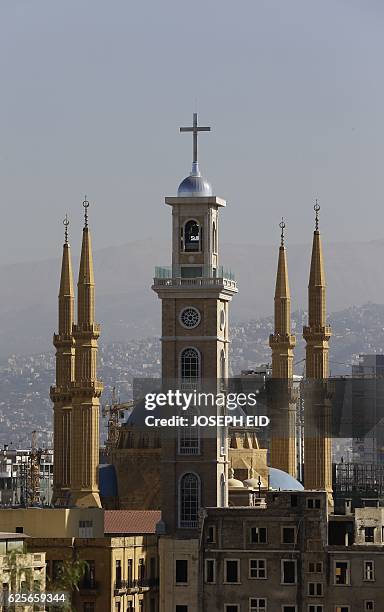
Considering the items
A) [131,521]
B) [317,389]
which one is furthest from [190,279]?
[317,389]

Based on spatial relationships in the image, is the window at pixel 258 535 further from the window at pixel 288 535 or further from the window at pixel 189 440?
the window at pixel 189 440

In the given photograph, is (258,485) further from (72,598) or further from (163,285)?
(72,598)

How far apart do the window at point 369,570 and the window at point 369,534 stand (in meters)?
4.19

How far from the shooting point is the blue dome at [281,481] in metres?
158

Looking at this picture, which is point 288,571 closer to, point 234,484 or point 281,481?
point 234,484

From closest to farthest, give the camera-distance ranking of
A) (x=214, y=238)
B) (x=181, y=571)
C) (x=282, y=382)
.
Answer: (x=181, y=571), (x=214, y=238), (x=282, y=382)

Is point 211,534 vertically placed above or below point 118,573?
above

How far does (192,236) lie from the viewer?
138 metres

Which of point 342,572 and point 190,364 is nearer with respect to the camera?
point 342,572

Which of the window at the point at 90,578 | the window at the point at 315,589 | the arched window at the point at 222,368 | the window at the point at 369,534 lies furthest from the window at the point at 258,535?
the arched window at the point at 222,368

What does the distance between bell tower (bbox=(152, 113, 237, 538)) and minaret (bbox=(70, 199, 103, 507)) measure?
73.7 feet

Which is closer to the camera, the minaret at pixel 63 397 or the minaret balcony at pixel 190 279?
the minaret balcony at pixel 190 279

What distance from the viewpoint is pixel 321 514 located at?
11844 cm

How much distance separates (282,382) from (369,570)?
53.2m
